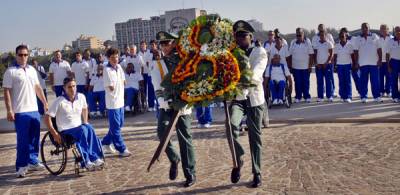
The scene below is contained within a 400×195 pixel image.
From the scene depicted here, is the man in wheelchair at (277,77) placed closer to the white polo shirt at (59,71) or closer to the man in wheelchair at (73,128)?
the white polo shirt at (59,71)

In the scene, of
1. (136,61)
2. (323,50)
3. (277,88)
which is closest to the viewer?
(277,88)

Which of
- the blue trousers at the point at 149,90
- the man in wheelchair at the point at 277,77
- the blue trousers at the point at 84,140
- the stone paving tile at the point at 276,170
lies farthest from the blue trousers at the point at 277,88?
the blue trousers at the point at 84,140

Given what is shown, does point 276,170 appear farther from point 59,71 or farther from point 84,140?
point 59,71

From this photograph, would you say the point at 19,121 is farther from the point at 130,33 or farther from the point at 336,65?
the point at 130,33

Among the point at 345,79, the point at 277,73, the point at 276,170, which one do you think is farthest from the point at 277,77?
the point at 276,170

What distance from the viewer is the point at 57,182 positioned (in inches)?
285

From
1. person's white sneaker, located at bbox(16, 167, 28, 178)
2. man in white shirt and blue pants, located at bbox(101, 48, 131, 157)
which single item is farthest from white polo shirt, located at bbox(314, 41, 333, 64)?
person's white sneaker, located at bbox(16, 167, 28, 178)

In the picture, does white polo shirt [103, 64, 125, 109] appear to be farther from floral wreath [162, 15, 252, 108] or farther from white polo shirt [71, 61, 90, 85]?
white polo shirt [71, 61, 90, 85]

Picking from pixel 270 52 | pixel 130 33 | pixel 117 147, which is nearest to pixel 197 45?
pixel 117 147

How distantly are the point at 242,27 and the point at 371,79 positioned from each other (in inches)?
331

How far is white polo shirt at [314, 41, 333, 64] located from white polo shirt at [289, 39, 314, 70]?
202 millimetres

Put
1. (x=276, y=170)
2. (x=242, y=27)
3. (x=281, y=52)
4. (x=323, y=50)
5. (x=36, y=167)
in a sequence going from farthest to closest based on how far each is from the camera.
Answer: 1. (x=323, y=50)
2. (x=281, y=52)
3. (x=36, y=167)
4. (x=276, y=170)
5. (x=242, y=27)

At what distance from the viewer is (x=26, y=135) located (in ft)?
25.5

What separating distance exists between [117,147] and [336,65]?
314 inches
